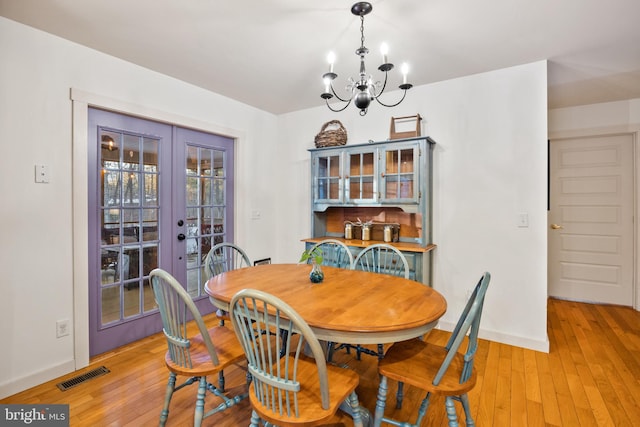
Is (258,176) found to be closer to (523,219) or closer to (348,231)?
(348,231)

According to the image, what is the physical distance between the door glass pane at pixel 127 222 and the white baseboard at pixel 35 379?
0.38m

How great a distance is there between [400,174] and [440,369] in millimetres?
2055

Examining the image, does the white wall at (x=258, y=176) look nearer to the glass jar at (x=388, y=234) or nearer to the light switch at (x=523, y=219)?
the light switch at (x=523, y=219)

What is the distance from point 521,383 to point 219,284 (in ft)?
7.16

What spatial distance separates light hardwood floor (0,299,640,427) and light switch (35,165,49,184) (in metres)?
1.42

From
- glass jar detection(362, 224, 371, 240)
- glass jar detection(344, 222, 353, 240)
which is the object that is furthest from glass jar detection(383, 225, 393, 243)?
glass jar detection(344, 222, 353, 240)

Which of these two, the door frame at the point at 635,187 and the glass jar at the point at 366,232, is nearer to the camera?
the glass jar at the point at 366,232

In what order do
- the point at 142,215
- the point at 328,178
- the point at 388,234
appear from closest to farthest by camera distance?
1. the point at 142,215
2. the point at 388,234
3. the point at 328,178

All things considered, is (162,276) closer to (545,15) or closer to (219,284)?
(219,284)

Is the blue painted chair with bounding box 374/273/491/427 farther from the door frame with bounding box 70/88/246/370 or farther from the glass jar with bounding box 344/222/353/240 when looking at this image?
the door frame with bounding box 70/88/246/370

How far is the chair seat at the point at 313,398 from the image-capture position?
1222 mm

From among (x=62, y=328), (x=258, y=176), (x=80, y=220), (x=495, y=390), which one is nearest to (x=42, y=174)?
(x=80, y=220)

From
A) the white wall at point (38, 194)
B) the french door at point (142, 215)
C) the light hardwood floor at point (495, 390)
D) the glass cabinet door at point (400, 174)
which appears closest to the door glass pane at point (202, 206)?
the french door at point (142, 215)

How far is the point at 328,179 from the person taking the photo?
3.56 metres
